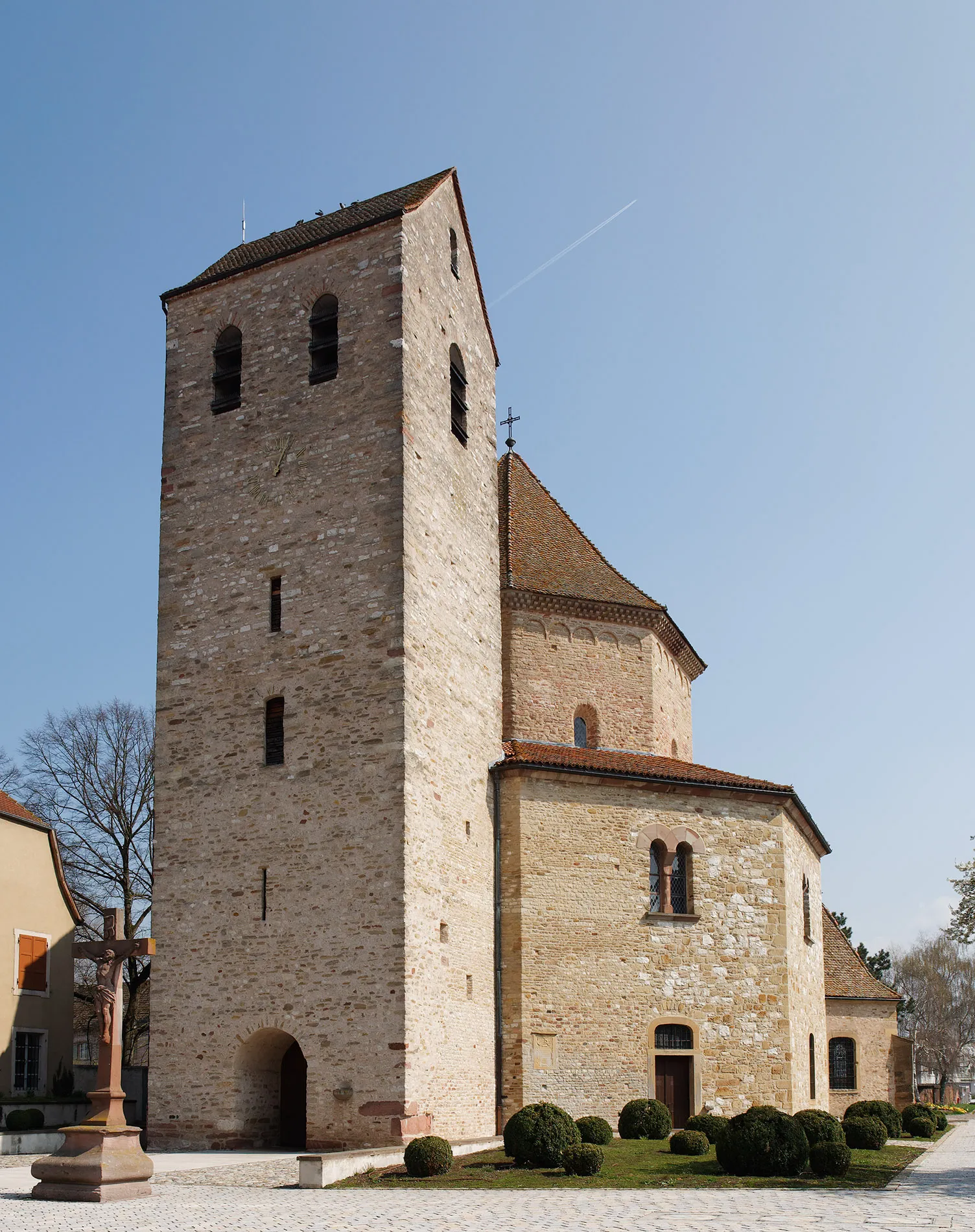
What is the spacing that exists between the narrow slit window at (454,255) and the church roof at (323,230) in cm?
81

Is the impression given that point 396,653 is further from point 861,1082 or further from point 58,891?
point 861,1082

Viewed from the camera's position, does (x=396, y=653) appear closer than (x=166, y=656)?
Yes

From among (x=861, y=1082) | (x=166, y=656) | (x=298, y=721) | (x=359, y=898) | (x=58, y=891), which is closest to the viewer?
(x=359, y=898)

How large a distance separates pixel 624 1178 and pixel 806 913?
48.8ft

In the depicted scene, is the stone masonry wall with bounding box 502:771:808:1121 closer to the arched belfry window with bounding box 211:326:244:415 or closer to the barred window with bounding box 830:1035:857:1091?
the arched belfry window with bounding box 211:326:244:415

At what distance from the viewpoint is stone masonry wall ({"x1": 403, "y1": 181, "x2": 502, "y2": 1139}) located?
2102 centimetres

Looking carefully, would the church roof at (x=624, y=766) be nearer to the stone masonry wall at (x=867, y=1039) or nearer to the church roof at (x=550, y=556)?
the church roof at (x=550, y=556)

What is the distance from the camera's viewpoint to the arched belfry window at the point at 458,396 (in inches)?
1042

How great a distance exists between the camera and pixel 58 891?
2841 cm

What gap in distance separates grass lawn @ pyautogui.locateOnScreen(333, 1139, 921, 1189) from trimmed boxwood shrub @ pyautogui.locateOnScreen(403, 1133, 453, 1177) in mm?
121

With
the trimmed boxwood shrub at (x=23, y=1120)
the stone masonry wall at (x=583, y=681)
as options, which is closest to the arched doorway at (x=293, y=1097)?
the trimmed boxwood shrub at (x=23, y=1120)

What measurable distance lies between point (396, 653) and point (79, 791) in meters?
21.2

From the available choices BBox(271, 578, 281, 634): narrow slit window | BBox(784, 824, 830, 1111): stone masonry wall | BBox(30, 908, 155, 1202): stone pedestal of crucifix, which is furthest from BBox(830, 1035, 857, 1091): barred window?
BBox(30, 908, 155, 1202): stone pedestal of crucifix

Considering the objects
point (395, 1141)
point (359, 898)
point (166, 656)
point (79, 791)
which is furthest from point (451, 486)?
point (79, 791)
